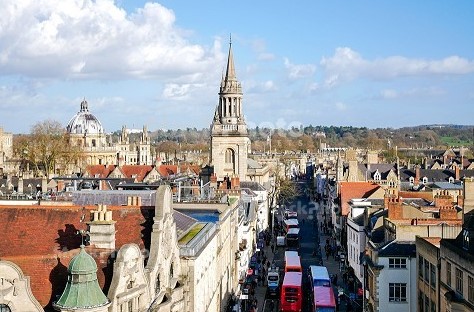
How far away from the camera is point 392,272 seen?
1721 inches

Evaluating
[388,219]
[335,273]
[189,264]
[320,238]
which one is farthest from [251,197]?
[189,264]

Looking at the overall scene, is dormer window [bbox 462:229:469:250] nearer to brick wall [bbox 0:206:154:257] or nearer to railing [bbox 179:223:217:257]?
railing [bbox 179:223:217:257]

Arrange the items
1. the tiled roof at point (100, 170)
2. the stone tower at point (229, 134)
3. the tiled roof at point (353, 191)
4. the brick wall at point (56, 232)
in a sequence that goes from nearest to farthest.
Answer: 1. the brick wall at point (56, 232)
2. the tiled roof at point (353, 191)
3. the stone tower at point (229, 134)
4. the tiled roof at point (100, 170)

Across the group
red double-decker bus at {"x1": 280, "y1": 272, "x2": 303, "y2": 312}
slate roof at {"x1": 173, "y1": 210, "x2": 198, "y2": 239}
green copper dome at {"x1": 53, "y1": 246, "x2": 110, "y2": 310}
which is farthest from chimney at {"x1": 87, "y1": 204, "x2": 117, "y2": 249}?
red double-decker bus at {"x1": 280, "y1": 272, "x2": 303, "y2": 312}

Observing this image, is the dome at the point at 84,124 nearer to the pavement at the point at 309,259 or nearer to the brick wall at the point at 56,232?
the pavement at the point at 309,259

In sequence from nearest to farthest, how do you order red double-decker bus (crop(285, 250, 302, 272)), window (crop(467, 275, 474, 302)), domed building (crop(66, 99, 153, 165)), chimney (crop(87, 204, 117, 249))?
chimney (crop(87, 204, 117, 249)) → window (crop(467, 275, 474, 302)) → red double-decker bus (crop(285, 250, 302, 272)) → domed building (crop(66, 99, 153, 165))

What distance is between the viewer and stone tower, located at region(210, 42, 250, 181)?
98.9 m

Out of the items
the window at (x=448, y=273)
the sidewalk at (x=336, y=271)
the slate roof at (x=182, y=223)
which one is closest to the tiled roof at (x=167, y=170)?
the sidewalk at (x=336, y=271)

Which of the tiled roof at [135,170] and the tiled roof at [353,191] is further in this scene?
the tiled roof at [135,170]

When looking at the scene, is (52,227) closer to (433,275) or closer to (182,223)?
(182,223)

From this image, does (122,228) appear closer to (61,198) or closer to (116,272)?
(116,272)

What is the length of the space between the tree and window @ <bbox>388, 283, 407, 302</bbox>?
77.4m

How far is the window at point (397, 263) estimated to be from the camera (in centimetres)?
4362

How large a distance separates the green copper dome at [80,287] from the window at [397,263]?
1007 inches
